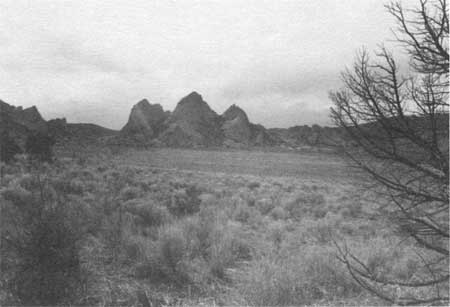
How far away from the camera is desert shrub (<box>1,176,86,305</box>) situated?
379 cm

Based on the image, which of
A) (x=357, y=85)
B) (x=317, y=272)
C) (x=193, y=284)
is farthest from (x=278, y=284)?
(x=357, y=85)

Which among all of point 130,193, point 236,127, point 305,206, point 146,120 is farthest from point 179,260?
point 146,120

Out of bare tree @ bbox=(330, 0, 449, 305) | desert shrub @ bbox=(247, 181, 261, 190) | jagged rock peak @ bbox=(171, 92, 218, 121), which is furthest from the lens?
jagged rock peak @ bbox=(171, 92, 218, 121)

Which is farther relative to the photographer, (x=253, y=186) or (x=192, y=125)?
(x=192, y=125)

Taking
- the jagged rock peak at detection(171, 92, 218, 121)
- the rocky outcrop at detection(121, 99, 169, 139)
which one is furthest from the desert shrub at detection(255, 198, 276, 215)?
the jagged rock peak at detection(171, 92, 218, 121)

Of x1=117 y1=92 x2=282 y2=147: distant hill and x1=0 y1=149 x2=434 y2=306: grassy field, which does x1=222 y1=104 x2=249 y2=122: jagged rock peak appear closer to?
x1=117 y1=92 x2=282 y2=147: distant hill

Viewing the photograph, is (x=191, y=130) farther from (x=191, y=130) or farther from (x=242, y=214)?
(x=242, y=214)

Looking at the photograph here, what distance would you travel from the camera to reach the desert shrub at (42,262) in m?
3.79

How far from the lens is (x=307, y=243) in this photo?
6.98m

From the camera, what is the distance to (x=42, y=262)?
4.00 meters

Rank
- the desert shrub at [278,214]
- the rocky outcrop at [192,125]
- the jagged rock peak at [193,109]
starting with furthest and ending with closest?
the jagged rock peak at [193,109], the rocky outcrop at [192,125], the desert shrub at [278,214]

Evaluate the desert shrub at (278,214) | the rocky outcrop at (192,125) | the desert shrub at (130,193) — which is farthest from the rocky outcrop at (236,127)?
the desert shrub at (278,214)

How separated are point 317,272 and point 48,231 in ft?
13.7

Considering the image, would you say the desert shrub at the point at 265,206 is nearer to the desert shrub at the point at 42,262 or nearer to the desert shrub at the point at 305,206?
the desert shrub at the point at 305,206
